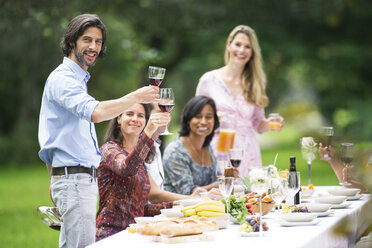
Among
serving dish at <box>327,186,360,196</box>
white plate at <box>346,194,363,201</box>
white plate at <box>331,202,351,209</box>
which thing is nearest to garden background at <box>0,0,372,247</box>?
serving dish at <box>327,186,360,196</box>

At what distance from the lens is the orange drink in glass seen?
5.66 meters

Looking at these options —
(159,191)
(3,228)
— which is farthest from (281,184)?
(3,228)

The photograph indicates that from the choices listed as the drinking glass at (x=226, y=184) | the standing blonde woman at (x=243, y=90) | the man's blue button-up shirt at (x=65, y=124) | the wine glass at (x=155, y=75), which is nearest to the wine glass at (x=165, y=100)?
the wine glass at (x=155, y=75)

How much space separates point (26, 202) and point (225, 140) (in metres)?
7.80

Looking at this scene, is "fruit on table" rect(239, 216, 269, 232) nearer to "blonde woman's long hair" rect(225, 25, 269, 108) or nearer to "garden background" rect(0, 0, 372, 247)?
"blonde woman's long hair" rect(225, 25, 269, 108)

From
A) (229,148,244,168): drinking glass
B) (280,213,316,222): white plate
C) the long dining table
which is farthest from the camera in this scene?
(229,148,244,168): drinking glass

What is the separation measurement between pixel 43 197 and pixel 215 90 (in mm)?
8130

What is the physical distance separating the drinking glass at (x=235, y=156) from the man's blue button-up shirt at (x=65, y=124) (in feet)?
4.37

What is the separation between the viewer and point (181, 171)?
511cm

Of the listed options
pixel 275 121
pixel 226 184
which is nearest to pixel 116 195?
pixel 226 184

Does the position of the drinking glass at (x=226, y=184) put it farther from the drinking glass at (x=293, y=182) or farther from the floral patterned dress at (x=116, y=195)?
the floral patterned dress at (x=116, y=195)

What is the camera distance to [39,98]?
72.7ft

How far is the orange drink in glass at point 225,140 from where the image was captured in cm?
566

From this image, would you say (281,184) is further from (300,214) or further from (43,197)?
(43,197)
